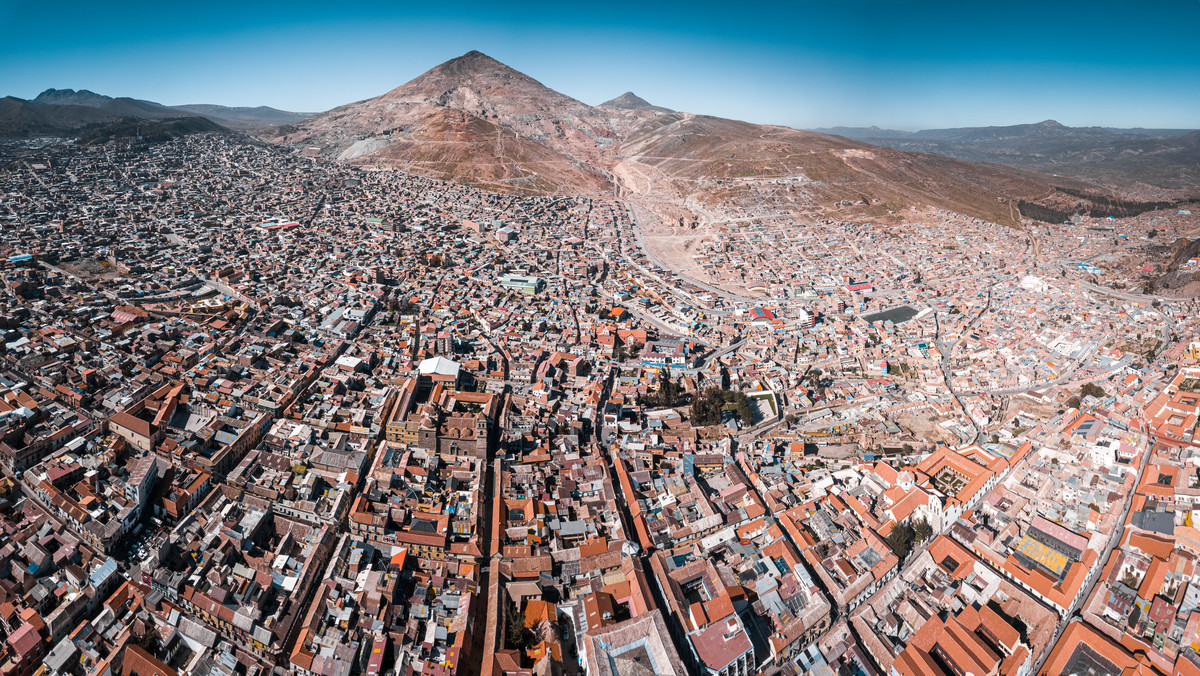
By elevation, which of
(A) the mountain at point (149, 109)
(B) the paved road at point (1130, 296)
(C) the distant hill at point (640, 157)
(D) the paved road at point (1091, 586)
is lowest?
(D) the paved road at point (1091, 586)

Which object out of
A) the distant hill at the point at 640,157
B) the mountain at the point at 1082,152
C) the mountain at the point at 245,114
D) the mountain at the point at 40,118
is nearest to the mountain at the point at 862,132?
the mountain at the point at 1082,152

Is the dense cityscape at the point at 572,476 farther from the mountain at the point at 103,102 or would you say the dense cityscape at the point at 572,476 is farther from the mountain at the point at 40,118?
the mountain at the point at 103,102

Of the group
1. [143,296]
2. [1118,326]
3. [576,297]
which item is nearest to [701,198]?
[576,297]

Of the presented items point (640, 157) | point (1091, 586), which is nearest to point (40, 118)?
point (640, 157)

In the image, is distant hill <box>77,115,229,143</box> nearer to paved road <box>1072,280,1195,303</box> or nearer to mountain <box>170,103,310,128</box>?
mountain <box>170,103,310,128</box>

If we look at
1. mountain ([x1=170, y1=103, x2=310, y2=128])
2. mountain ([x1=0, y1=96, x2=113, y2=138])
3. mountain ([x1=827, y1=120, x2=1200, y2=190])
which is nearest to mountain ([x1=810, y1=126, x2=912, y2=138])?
mountain ([x1=827, y1=120, x2=1200, y2=190])

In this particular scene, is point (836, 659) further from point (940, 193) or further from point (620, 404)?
point (940, 193)

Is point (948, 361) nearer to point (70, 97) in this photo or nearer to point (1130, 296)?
point (1130, 296)
